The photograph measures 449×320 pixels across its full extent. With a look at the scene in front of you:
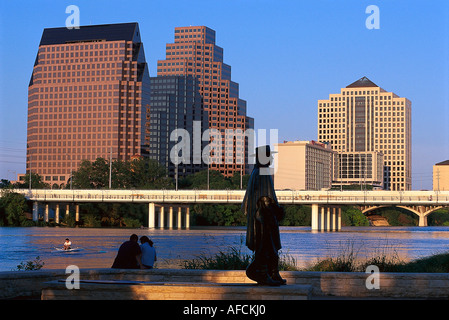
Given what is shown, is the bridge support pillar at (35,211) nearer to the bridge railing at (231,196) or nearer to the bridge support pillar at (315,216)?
the bridge railing at (231,196)

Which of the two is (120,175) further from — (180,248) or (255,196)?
(255,196)

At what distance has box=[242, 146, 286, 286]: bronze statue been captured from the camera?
1675 cm

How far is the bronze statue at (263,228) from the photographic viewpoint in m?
16.8

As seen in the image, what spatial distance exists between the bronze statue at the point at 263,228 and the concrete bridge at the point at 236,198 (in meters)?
117

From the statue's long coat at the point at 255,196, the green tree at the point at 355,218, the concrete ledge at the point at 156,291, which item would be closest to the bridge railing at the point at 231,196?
the green tree at the point at 355,218

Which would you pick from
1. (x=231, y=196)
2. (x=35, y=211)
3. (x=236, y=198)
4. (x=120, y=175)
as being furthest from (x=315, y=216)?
(x=120, y=175)

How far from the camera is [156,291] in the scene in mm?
16484

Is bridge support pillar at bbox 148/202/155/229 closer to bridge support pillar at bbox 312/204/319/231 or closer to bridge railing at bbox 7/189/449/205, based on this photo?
bridge railing at bbox 7/189/449/205

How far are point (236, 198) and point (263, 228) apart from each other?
12178cm

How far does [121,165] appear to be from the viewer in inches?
7436

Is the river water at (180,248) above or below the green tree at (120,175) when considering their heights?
below

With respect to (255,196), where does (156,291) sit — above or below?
below
